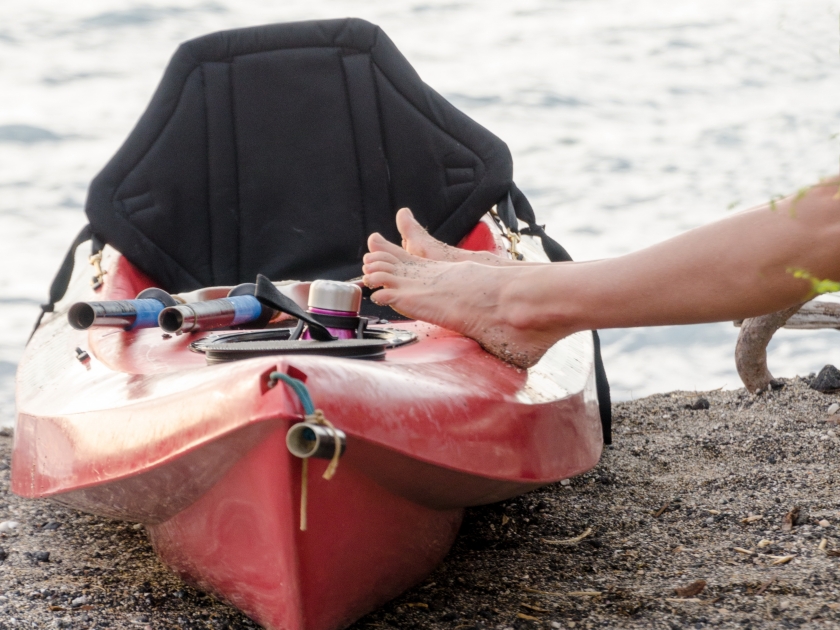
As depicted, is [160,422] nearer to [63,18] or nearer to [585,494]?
[585,494]

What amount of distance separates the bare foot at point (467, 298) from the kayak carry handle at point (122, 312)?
49 centimetres

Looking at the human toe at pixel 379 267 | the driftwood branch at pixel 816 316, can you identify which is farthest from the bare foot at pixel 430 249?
the driftwood branch at pixel 816 316

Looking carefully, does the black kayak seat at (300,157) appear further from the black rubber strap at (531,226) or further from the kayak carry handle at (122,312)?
the kayak carry handle at (122,312)

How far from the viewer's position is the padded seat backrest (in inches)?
104

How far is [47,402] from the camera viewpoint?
171cm

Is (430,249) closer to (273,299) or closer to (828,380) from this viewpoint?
(273,299)

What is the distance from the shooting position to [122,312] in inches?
76.5

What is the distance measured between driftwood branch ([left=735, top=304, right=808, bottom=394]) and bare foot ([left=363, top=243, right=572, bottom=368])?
174cm

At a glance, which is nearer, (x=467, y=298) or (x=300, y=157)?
(x=467, y=298)

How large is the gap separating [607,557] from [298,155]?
153 cm

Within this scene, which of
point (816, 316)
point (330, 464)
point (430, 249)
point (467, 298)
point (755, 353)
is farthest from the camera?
point (816, 316)

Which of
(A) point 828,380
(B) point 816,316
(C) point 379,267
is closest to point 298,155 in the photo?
(C) point 379,267

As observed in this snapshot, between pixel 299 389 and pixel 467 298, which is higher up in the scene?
pixel 299 389

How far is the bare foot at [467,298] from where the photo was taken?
5.83 ft
